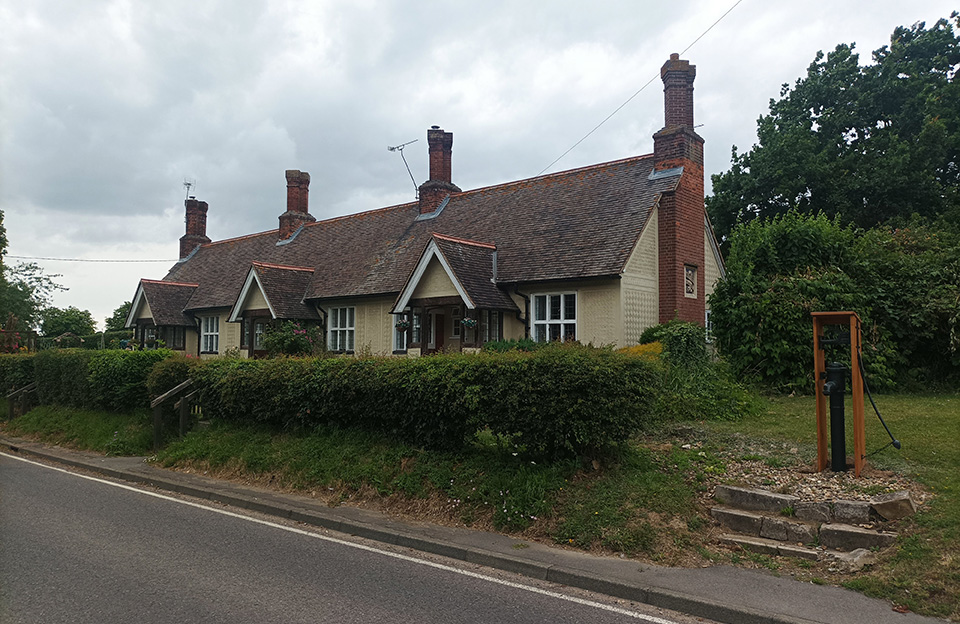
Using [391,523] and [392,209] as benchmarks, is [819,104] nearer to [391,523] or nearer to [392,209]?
[392,209]

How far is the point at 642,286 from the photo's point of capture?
707 inches

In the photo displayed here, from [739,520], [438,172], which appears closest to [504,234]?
[438,172]

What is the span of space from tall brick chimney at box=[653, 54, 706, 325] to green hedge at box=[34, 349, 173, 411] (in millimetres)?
12920

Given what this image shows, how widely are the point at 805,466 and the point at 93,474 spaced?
1161 centimetres

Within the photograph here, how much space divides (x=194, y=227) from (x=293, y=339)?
69.5ft

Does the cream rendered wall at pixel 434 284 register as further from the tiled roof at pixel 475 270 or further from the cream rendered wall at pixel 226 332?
the cream rendered wall at pixel 226 332

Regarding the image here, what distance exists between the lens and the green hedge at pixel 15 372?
1892 cm

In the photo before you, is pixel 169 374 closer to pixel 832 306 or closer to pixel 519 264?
pixel 519 264

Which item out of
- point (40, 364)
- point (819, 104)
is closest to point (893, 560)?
point (40, 364)

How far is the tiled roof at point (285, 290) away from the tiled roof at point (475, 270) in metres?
7.66

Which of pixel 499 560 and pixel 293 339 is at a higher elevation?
pixel 293 339

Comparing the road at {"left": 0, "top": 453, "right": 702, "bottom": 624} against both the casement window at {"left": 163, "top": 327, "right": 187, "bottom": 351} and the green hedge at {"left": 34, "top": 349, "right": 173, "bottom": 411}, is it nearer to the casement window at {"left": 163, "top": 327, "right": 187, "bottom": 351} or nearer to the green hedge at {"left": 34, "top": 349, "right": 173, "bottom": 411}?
the green hedge at {"left": 34, "top": 349, "right": 173, "bottom": 411}

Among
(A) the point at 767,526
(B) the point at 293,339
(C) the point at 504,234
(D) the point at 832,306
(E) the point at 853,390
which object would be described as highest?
(C) the point at 504,234

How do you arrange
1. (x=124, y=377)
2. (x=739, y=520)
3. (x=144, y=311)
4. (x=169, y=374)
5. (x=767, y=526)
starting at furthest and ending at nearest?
(x=144, y=311)
(x=124, y=377)
(x=169, y=374)
(x=739, y=520)
(x=767, y=526)
